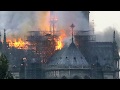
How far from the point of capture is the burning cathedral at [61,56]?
9350cm

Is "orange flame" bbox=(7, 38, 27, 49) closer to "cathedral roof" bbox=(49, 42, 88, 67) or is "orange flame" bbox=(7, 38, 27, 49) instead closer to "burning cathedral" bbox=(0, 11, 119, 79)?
"burning cathedral" bbox=(0, 11, 119, 79)

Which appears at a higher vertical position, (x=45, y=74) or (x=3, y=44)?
(x=3, y=44)

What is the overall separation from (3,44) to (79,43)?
1543cm

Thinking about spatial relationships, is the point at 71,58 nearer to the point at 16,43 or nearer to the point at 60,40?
the point at 60,40

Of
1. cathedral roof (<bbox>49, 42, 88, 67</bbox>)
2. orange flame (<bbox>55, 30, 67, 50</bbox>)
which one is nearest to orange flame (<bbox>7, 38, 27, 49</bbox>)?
cathedral roof (<bbox>49, 42, 88, 67</bbox>)

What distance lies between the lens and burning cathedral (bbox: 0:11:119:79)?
9350 centimetres

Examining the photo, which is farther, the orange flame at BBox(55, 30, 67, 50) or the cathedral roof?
the orange flame at BBox(55, 30, 67, 50)

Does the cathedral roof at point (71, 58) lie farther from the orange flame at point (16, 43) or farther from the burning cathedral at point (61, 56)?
the orange flame at point (16, 43)

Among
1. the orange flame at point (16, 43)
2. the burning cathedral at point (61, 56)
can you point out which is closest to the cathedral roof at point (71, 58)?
the burning cathedral at point (61, 56)

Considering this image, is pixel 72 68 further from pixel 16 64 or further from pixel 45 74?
pixel 16 64

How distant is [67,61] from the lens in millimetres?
96000

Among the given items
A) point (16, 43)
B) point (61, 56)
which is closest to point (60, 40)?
point (61, 56)

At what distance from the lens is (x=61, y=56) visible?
9725 cm
